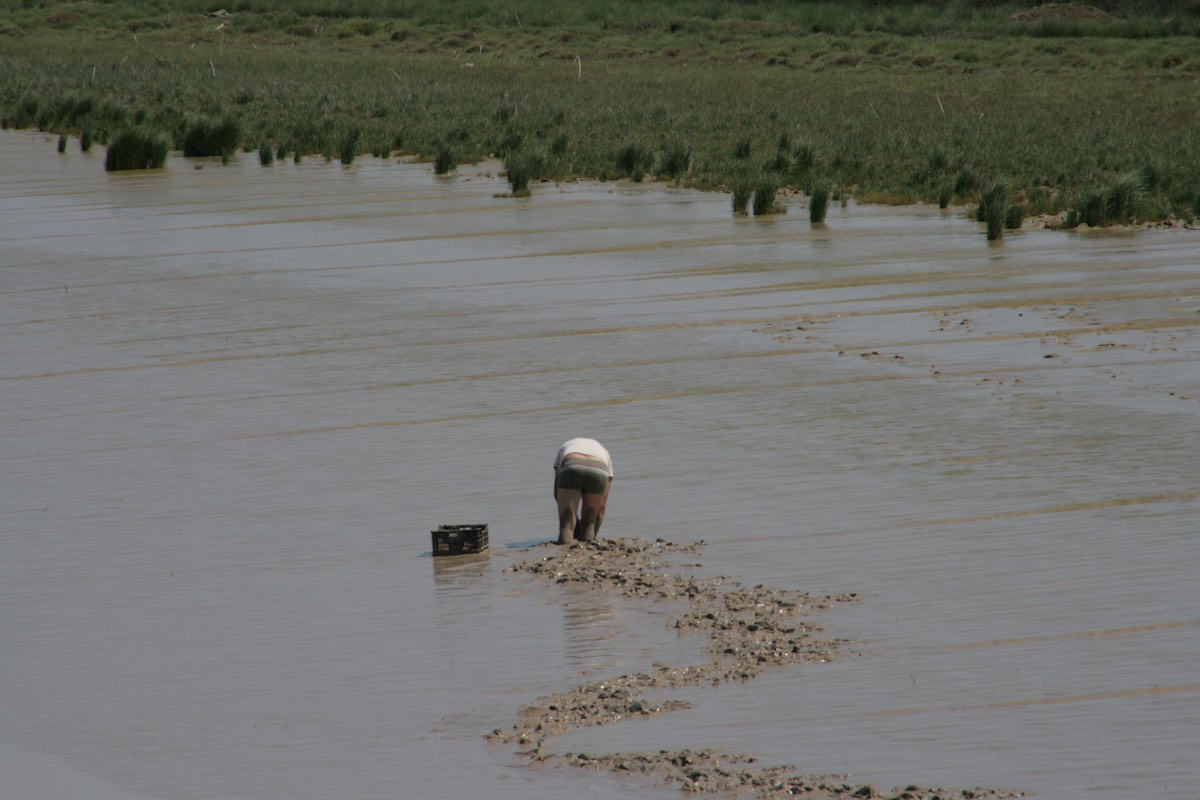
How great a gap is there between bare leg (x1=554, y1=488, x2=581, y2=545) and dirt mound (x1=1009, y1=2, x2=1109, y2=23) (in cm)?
5198

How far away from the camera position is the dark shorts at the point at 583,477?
8125mm

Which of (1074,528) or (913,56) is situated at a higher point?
(913,56)

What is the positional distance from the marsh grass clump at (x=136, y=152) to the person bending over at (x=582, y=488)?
1981 centimetres

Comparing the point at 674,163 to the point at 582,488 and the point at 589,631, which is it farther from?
the point at 589,631

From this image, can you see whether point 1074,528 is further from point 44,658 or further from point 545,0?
point 545,0

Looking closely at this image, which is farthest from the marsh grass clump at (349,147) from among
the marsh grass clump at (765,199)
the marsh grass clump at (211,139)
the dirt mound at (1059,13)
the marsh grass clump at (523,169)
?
the dirt mound at (1059,13)

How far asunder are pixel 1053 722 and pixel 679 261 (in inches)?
446

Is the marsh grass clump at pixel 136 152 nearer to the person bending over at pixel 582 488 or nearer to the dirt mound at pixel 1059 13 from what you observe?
the person bending over at pixel 582 488

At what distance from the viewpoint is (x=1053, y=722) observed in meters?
6.03

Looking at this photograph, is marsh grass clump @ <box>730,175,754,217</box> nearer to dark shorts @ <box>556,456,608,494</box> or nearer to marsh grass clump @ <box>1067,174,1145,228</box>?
marsh grass clump @ <box>1067,174,1145,228</box>

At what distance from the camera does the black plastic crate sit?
816cm

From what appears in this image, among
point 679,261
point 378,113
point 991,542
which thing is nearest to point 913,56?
point 378,113

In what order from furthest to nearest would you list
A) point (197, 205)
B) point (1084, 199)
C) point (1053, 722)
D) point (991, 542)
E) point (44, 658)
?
point (197, 205), point (1084, 199), point (991, 542), point (44, 658), point (1053, 722)

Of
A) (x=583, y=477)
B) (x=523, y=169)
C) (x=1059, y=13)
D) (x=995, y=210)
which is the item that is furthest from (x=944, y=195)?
(x=1059, y=13)
